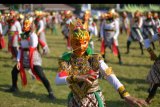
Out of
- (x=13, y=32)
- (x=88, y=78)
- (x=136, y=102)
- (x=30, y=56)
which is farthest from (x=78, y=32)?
(x=13, y=32)

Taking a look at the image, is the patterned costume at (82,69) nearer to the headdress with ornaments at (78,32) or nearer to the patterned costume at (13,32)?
the headdress with ornaments at (78,32)

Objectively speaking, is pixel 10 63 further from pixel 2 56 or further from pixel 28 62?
pixel 28 62

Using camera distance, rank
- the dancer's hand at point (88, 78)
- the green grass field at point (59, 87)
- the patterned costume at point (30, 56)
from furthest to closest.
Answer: the patterned costume at point (30, 56)
the green grass field at point (59, 87)
the dancer's hand at point (88, 78)

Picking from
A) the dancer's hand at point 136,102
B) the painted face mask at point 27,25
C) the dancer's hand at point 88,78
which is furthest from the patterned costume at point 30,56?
the dancer's hand at point 136,102

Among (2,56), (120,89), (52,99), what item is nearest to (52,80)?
(52,99)

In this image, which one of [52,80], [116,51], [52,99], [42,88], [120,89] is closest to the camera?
[120,89]

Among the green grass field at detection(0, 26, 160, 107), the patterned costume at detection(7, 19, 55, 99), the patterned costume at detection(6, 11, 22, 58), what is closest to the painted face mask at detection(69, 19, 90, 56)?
the green grass field at detection(0, 26, 160, 107)

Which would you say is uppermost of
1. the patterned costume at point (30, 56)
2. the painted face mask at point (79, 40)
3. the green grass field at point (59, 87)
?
the painted face mask at point (79, 40)

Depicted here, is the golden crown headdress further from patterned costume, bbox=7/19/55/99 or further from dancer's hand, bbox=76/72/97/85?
patterned costume, bbox=7/19/55/99

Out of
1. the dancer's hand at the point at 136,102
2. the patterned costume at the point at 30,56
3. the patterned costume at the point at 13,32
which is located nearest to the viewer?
the dancer's hand at the point at 136,102

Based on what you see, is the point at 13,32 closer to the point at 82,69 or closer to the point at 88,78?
the point at 82,69

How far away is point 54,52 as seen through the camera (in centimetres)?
1575

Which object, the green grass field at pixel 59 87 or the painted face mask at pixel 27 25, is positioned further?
the painted face mask at pixel 27 25

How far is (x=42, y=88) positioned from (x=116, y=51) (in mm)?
3861
